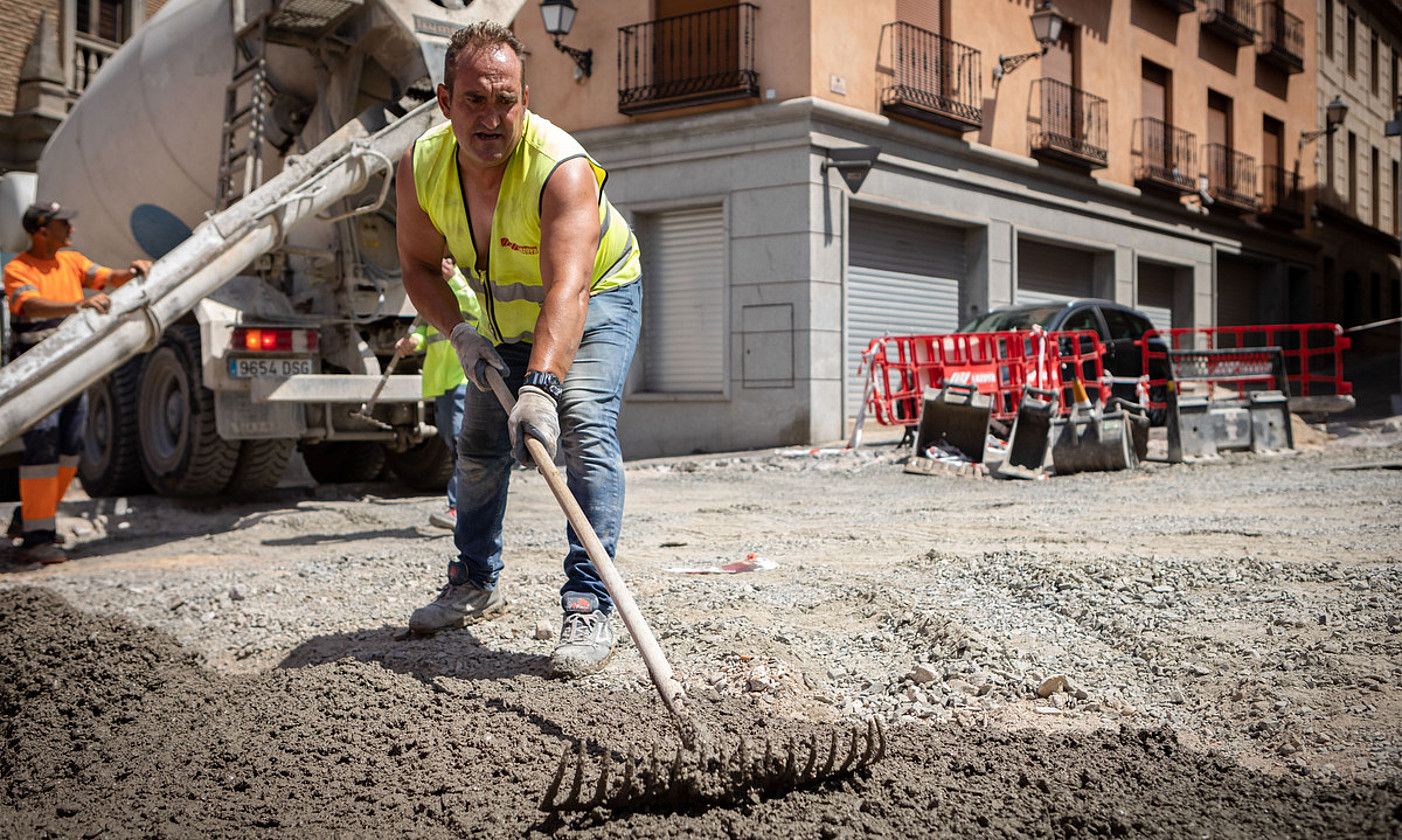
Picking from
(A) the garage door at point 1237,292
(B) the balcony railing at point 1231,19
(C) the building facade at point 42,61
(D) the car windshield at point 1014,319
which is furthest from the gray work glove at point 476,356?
(A) the garage door at point 1237,292

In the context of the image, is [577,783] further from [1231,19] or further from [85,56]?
[1231,19]

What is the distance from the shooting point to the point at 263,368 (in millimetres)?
7031

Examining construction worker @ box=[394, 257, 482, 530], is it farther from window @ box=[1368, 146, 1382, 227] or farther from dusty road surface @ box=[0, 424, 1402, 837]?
window @ box=[1368, 146, 1382, 227]

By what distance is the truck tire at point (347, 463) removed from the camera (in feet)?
30.9

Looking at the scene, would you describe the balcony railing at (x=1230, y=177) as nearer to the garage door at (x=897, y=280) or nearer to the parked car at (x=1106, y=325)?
the garage door at (x=897, y=280)

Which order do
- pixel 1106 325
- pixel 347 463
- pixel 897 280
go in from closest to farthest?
pixel 347 463
pixel 1106 325
pixel 897 280

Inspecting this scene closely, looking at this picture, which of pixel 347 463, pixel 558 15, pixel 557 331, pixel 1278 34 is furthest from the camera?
pixel 1278 34

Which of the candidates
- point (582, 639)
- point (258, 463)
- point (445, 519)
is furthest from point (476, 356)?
point (258, 463)

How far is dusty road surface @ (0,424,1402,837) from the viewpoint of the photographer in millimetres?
2367

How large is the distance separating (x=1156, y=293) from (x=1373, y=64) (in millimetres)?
15016

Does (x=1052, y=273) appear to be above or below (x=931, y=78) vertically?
below

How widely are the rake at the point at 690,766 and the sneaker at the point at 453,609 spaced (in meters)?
1.23

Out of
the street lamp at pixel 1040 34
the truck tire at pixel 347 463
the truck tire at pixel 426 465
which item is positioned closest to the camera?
the truck tire at pixel 426 465

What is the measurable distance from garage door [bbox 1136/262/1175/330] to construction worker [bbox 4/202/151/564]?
60.5ft
